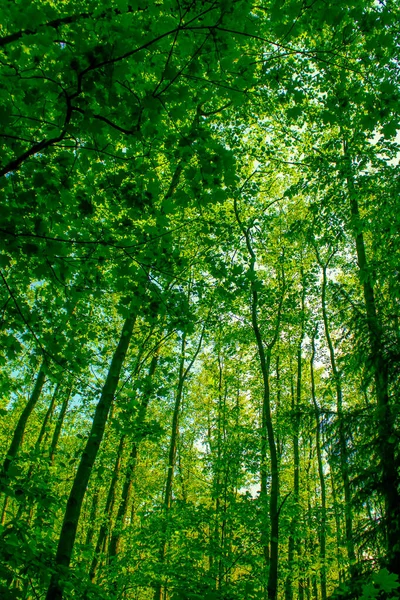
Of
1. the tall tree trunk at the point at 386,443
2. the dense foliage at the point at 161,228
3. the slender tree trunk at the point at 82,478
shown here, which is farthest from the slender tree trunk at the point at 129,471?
the tall tree trunk at the point at 386,443

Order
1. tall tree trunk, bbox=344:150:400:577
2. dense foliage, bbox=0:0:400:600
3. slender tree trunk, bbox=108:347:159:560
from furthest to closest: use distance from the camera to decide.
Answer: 1. tall tree trunk, bbox=344:150:400:577
2. slender tree trunk, bbox=108:347:159:560
3. dense foliage, bbox=0:0:400:600

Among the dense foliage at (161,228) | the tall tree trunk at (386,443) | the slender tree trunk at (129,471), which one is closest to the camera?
the dense foliage at (161,228)

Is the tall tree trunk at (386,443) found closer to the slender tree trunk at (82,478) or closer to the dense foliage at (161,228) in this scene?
the dense foliage at (161,228)

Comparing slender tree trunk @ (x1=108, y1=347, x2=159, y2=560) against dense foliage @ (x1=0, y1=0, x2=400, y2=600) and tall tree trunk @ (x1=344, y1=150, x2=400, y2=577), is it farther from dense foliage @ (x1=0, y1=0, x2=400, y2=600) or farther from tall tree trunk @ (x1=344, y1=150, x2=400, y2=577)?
tall tree trunk @ (x1=344, y1=150, x2=400, y2=577)

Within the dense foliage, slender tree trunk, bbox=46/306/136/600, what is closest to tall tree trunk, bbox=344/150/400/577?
the dense foliage

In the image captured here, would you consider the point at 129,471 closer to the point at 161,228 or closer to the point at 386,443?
the point at 386,443

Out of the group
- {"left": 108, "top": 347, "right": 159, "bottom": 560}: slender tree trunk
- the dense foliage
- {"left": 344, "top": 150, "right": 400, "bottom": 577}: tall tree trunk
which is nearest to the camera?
the dense foliage

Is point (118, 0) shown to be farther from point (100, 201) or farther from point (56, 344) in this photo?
point (56, 344)

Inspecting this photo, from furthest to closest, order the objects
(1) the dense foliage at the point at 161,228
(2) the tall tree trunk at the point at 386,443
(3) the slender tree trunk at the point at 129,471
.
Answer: (2) the tall tree trunk at the point at 386,443 → (3) the slender tree trunk at the point at 129,471 → (1) the dense foliage at the point at 161,228

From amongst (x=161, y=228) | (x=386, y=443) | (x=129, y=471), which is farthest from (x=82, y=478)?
(x=129, y=471)

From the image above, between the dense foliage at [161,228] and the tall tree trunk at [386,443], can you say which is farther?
the tall tree trunk at [386,443]

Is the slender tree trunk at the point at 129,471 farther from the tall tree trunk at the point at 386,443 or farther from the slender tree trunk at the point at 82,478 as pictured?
the tall tree trunk at the point at 386,443

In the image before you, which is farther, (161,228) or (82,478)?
(82,478)

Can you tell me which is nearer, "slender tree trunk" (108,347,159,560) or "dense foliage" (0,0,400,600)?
"dense foliage" (0,0,400,600)
